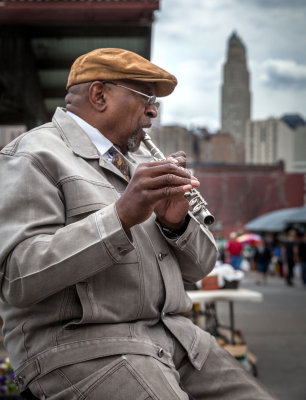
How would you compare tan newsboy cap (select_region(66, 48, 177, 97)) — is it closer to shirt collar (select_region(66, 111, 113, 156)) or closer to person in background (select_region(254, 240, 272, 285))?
shirt collar (select_region(66, 111, 113, 156))

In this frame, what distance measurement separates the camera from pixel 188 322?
2008mm

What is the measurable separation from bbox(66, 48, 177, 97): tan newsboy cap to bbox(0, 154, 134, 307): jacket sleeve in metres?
0.50

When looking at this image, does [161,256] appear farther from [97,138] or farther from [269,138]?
[269,138]

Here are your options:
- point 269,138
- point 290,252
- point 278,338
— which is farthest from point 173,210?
point 269,138

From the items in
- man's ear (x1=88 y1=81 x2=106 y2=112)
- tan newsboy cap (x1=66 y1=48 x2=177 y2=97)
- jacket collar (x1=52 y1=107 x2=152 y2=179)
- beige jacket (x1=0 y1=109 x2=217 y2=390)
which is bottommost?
beige jacket (x1=0 y1=109 x2=217 y2=390)

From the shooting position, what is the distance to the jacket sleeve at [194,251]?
1.98 metres

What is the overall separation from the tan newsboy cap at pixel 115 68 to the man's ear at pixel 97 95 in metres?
0.02

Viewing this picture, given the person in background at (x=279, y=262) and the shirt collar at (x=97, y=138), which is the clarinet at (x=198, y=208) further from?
the person in background at (x=279, y=262)

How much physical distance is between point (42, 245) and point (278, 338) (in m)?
7.04

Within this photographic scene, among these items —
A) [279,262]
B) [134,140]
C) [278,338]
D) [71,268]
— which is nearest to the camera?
[71,268]

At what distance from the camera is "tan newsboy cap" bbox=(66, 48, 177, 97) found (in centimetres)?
193

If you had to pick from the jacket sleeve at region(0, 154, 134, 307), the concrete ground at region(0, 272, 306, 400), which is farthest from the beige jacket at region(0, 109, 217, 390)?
the concrete ground at region(0, 272, 306, 400)

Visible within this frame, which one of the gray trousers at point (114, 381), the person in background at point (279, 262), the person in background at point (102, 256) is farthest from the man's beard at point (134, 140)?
the person in background at point (279, 262)

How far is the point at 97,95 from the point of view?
77.3 inches
